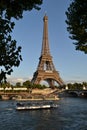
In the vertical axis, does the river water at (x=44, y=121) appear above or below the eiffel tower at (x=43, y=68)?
below

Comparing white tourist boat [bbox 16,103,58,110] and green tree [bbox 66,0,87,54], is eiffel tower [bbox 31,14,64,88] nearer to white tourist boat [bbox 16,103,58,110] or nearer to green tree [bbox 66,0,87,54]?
white tourist boat [bbox 16,103,58,110]

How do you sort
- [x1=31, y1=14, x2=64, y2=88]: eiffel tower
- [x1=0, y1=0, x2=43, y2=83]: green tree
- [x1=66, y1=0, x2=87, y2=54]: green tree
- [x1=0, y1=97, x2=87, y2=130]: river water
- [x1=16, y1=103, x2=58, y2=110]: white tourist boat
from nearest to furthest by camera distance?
[x1=0, y1=0, x2=43, y2=83]: green tree < [x1=66, y1=0, x2=87, y2=54]: green tree < [x1=0, y1=97, x2=87, y2=130]: river water < [x1=16, y1=103, x2=58, y2=110]: white tourist boat < [x1=31, y1=14, x2=64, y2=88]: eiffel tower

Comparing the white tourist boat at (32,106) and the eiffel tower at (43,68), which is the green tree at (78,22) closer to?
the white tourist boat at (32,106)

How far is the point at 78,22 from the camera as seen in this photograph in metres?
16.2

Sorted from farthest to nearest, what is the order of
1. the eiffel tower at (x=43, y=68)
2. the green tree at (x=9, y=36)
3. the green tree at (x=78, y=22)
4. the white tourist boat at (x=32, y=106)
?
the eiffel tower at (x=43, y=68) < the white tourist boat at (x=32, y=106) < the green tree at (x=78, y=22) < the green tree at (x=9, y=36)

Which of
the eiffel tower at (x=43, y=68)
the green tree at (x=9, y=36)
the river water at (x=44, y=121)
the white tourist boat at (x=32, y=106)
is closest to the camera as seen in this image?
the green tree at (x=9, y=36)

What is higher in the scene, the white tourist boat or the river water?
the white tourist boat

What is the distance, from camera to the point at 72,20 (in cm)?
1683

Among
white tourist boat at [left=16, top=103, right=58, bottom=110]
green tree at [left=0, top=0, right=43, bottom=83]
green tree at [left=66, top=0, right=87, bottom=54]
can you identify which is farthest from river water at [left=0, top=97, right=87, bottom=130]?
green tree at [left=0, top=0, right=43, bottom=83]

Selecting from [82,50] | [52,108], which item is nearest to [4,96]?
[52,108]

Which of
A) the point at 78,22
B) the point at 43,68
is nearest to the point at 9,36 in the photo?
the point at 78,22

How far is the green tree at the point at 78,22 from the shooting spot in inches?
587

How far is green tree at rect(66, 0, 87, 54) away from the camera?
48.9 feet

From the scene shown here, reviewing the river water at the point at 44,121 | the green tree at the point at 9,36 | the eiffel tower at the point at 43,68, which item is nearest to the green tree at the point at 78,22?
the green tree at the point at 9,36
